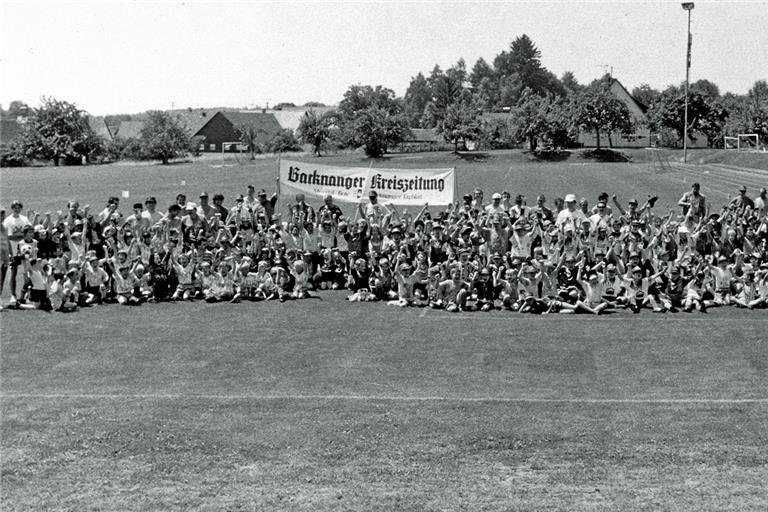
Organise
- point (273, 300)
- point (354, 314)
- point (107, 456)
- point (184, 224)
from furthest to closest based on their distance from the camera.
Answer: point (184, 224), point (273, 300), point (354, 314), point (107, 456)

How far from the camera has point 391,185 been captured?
78.1ft

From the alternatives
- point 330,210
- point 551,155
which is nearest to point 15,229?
point 330,210

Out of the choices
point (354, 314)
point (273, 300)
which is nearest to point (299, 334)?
point (354, 314)

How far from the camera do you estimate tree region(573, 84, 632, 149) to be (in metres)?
92.8

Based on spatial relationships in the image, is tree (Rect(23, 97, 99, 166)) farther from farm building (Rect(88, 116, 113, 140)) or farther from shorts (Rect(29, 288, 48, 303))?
shorts (Rect(29, 288, 48, 303))

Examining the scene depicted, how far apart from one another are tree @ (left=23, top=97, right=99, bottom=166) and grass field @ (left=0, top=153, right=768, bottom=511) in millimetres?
77092

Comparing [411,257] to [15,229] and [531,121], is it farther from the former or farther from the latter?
[531,121]

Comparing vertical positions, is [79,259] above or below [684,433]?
above

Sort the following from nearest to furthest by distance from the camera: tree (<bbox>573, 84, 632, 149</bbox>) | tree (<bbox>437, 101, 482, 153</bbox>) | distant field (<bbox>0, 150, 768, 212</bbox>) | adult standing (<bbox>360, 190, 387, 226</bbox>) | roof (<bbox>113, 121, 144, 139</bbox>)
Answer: adult standing (<bbox>360, 190, 387, 226</bbox>) → distant field (<bbox>0, 150, 768, 212</bbox>) → tree (<bbox>437, 101, 482, 153</bbox>) → tree (<bbox>573, 84, 632, 149</bbox>) → roof (<bbox>113, 121, 144, 139</bbox>)

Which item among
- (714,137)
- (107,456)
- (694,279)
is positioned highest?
(714,137)

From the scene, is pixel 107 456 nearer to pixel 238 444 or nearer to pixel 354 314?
pixel 238 444

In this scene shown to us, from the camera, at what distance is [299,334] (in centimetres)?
1664

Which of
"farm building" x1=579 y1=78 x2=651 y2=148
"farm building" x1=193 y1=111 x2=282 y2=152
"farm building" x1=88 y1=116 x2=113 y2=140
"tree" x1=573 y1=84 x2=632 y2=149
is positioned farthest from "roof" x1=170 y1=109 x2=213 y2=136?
"tree" x1=573 y1=84 x2=632 y2=149

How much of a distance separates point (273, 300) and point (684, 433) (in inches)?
434
